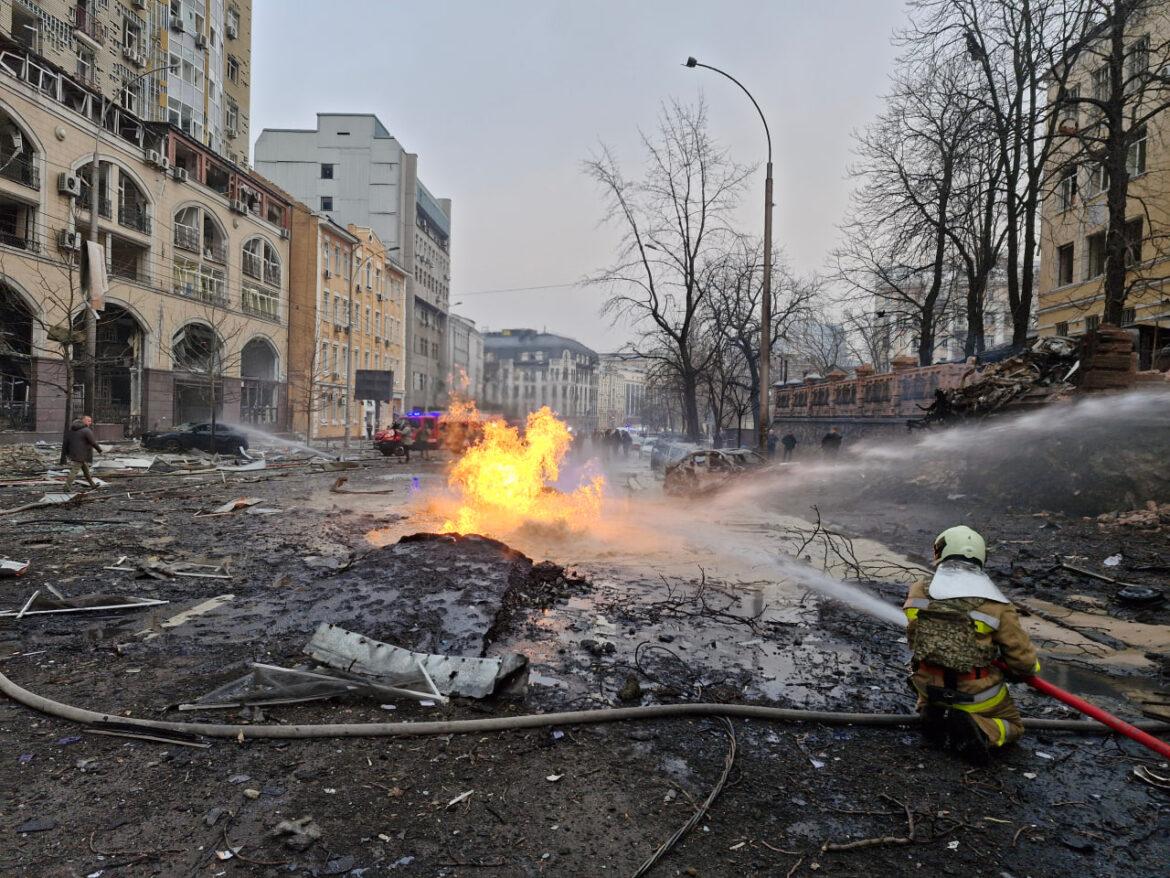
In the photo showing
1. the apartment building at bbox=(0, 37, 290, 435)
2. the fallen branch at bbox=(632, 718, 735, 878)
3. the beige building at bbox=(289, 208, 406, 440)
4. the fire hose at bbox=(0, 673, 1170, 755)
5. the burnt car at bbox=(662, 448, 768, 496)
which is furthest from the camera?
the beige building at bbox=(289, 208, 406, 440)

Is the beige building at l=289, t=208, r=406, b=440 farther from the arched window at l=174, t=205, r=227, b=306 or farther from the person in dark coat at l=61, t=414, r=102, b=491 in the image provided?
the person in dark coat at l=61, t=414, r=102, b=491

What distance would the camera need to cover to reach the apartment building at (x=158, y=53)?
99.0 feet

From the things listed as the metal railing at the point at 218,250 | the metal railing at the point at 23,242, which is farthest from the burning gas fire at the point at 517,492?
the metal railing at the point at 218,250

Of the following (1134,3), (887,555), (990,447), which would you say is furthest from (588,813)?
(1134,3)

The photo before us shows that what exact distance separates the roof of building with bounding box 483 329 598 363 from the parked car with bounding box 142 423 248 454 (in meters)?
101

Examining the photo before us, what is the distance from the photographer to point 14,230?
27.8 m

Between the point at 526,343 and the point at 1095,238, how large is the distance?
392ft

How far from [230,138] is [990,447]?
51.0 meters

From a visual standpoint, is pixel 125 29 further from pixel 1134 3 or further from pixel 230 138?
pixel 1134 3

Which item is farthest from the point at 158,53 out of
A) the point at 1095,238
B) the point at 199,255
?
the point at 1095,238

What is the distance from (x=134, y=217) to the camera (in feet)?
108

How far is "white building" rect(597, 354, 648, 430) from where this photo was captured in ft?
414

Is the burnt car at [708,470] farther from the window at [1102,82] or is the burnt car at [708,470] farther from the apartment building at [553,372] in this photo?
the apartment building at [553,372]

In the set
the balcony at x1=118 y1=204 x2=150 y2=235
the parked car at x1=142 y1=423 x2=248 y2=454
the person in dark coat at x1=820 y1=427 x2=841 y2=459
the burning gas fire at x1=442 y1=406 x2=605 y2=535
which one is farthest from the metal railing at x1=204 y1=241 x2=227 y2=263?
the person in dark coat at x1=820 y1=427 x2=841 y2=459
